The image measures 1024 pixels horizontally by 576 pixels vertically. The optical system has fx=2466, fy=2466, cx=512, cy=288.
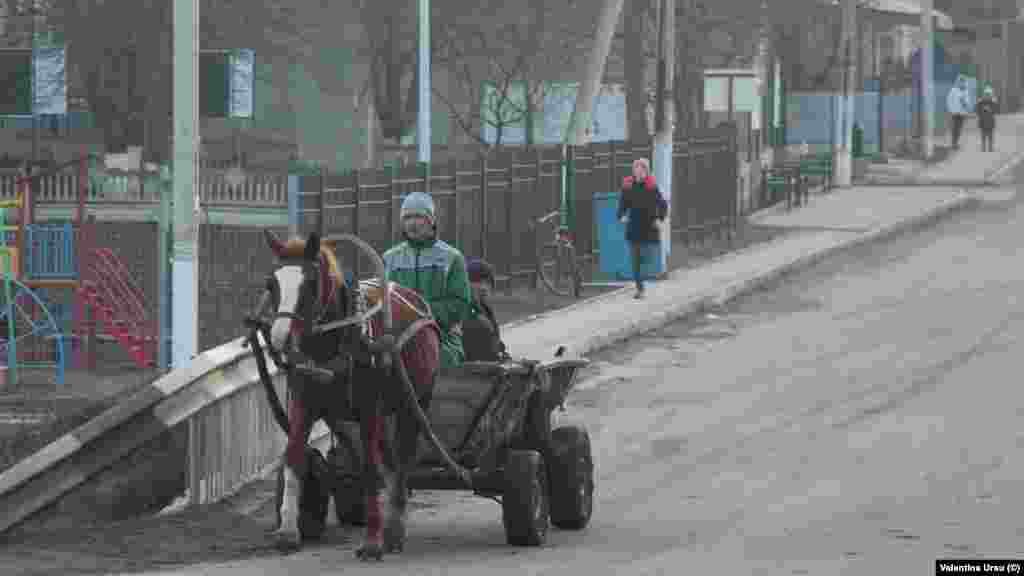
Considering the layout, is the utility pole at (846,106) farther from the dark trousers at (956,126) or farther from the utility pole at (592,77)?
the utility pole at (592,77)

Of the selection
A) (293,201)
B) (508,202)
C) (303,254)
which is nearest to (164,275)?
(293,201)

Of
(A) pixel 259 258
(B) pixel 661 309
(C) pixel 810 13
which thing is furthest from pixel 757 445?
(C) pixel 810 13

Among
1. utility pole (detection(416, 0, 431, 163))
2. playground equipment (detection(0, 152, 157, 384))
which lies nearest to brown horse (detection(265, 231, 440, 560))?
playground equipment (detection(0, 152, 157, 384))

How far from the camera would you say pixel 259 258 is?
25828mm

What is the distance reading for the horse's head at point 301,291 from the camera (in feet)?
38.9

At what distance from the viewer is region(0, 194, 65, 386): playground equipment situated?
23.6 m

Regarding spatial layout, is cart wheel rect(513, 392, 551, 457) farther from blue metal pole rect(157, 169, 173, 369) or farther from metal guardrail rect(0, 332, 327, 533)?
blue metal pole rect(157, 169, 173, 369)

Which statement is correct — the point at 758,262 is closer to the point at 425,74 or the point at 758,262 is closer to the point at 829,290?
the point at 829,290

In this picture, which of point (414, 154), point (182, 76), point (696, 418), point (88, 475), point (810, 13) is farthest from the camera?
point (810, 13)

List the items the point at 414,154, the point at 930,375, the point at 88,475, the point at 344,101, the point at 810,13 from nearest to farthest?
the point at 88,475
the point at 930,375
the point at 414,154
the point at 344,101
the point at 810,13

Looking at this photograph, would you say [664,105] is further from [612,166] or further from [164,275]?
[164,275]

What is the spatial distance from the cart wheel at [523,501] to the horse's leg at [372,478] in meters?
0.98

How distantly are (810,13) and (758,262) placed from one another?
28728 mm

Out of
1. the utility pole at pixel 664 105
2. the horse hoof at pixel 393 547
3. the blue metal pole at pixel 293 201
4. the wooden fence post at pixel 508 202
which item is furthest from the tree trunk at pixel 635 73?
the horse hoof at pixel 393 547
